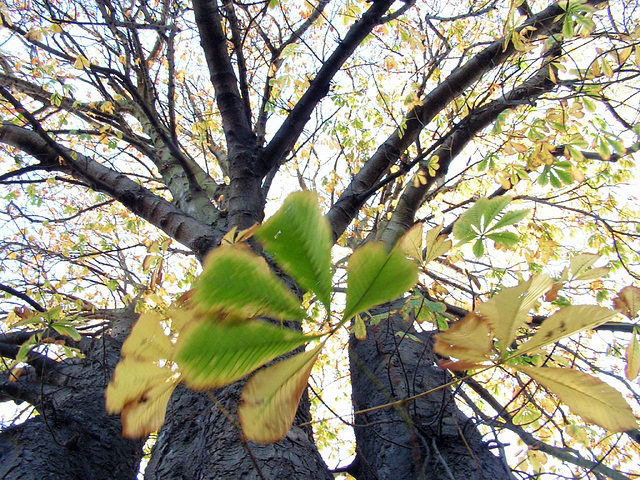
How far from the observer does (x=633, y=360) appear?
0.47 metres

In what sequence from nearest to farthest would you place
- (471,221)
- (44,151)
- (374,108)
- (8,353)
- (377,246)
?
(377,246)
(471,221)
(8,353)
(44,151)
(374,108)

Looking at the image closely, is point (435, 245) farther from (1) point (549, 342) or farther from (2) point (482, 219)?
(1) point (549, 342)

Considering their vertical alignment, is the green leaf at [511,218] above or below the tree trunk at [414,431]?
above

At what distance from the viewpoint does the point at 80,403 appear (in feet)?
5.08

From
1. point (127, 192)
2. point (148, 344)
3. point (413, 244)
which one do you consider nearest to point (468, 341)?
point (413, 244)

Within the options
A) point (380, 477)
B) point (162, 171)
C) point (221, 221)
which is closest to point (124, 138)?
point (162, 171)

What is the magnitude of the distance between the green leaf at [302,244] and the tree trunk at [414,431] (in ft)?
1.47

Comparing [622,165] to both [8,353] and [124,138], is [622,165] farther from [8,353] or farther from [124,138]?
[8,353]

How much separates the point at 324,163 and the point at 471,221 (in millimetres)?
3299

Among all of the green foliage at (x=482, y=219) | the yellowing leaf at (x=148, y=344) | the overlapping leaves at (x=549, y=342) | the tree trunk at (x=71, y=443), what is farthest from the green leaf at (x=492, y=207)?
the tree trunk at (x=71, y=443)

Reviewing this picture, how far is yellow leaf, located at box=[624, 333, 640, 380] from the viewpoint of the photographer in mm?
461

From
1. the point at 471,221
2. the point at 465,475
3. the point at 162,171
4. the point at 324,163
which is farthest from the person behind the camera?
the point at 324,163

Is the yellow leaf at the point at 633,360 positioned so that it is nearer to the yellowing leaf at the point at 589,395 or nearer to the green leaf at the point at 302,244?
the yellowing leaf at the point at 589,395

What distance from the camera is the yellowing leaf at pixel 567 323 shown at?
309 millimetres
